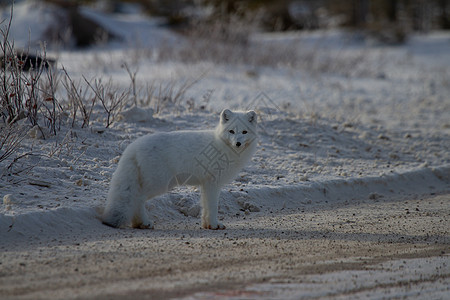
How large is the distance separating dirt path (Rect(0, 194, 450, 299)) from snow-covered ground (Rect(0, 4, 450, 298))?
8.6 inches

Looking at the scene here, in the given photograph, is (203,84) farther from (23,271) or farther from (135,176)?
(23,271)

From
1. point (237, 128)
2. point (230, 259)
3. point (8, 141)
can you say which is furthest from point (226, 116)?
point (8, 141)

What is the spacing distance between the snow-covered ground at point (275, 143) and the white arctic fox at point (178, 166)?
1.35 feet

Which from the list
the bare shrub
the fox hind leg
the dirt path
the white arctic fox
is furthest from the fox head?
the bare shrub

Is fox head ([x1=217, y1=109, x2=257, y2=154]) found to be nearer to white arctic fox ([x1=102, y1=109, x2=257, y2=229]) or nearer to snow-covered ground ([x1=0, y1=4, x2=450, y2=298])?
white arctic fox ([x1=102, y1=109, x2=257, y2=229])

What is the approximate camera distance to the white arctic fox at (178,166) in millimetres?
5719

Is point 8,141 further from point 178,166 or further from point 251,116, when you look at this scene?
point 251,116

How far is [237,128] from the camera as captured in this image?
621 cm

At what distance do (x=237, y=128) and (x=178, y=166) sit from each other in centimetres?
80

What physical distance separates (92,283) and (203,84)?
32.8ft

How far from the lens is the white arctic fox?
5719 mm

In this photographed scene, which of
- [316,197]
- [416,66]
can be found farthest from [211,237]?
[416,66]

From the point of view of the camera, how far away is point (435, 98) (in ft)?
52.2

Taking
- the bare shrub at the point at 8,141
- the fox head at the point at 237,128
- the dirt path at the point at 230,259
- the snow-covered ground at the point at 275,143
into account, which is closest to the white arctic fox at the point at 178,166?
the fox head at the point at 237,128
